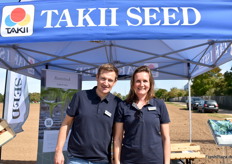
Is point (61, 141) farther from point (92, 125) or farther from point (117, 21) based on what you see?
point (117, 21)

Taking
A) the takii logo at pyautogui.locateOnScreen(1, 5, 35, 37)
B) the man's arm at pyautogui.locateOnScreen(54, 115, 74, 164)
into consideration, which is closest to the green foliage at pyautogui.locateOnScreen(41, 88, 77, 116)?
the takii logo at pyautogui.locateOnScreen(1, 5, 35, 37)

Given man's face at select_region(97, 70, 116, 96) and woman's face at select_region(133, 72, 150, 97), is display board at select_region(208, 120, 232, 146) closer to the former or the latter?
woman's face at select_region(133, 72, 150, 97)

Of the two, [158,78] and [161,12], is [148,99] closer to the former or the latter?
[161,12]

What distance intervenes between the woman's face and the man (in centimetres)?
22

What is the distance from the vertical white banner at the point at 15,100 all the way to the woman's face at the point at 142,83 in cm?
416

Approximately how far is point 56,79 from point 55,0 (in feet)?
7.49

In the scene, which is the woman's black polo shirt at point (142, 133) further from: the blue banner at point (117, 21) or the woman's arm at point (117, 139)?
the blue banner at point (117, 21)

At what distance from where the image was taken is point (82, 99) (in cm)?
205

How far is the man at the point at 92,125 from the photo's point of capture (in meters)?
1.97

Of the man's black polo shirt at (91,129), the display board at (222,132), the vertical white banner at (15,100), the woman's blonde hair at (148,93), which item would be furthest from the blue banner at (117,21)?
the vertical white banner at (15,100)

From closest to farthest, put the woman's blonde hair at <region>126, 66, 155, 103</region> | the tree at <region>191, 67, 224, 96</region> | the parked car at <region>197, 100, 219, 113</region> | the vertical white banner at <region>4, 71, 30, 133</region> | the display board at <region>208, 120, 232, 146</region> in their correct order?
the woman's blonde hair at <region>126, 66, 155, 103</region> → the display board at <region>208, 120, 232, 146</region> → the vertical white banner at <region>4, 71, 30, 133</region> → the parked car at <region>197, 100, 219, 113</region> → the tree at <region>191, 67, 224, 96</region>

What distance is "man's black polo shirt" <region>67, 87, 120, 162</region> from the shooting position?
6.46 feet

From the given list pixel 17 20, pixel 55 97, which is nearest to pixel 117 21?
pixel 17 20

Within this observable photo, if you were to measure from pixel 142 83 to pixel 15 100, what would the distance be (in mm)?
4439
